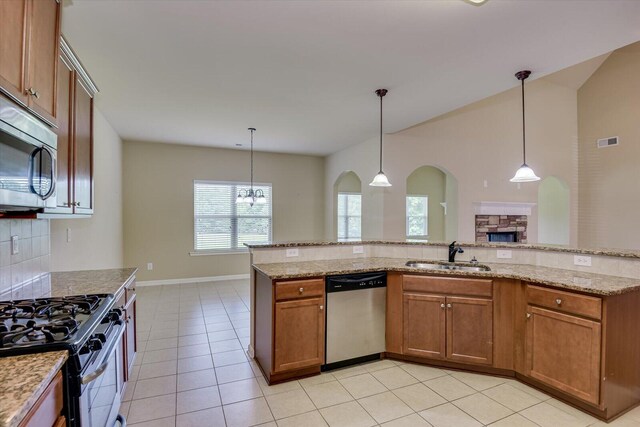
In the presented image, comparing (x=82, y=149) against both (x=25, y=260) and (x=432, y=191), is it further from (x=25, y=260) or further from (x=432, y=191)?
(x=432, y=191)

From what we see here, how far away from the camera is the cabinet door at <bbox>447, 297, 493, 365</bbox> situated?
258 cm

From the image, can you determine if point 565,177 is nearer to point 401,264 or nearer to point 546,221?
point 546,221

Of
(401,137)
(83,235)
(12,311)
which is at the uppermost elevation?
(401,137)

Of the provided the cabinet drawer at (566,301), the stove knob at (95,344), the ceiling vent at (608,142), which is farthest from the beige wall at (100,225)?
the ceiling vent at (608,142)

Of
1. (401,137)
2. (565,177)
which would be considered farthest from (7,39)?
(565,177)

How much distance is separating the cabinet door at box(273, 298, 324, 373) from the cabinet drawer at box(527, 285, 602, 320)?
5.36ft

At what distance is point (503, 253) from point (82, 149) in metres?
3.67

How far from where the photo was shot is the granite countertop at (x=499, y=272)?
212cm

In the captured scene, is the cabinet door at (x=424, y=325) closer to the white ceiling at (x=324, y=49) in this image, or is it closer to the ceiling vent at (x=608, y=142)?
the white ceiling at (x=324, y=49)

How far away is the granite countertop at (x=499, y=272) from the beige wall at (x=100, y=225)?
5.90 ft

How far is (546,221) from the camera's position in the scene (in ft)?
22.3

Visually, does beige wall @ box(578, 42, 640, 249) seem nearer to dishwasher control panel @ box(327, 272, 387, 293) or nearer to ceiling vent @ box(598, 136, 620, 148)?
ceiling vent @ box(598, 136, 620, 148)

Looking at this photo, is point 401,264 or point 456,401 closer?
point 456,401

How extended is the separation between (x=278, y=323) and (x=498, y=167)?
16.9ft
